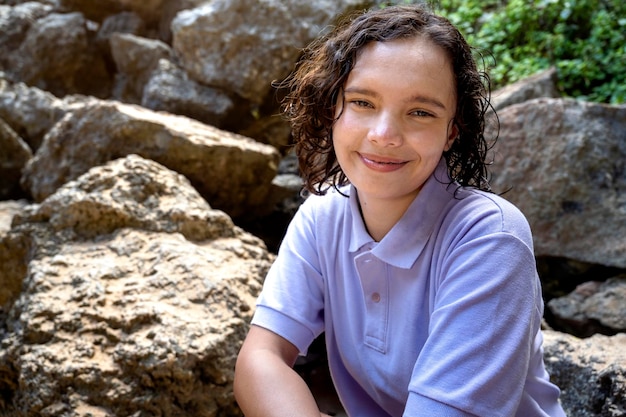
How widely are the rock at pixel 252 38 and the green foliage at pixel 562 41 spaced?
2.49ft

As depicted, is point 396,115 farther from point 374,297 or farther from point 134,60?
point 134,60

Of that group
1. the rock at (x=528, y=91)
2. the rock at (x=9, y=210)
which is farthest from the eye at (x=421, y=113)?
the rock at (x=9, y=210)

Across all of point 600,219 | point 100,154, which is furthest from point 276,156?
point 600,219

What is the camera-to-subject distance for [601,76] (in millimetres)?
3420

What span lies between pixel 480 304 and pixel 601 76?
2.58 meters

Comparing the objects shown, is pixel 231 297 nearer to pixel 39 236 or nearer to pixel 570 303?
pixel 39 236

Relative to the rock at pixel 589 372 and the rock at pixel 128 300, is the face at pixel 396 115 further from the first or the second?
the rock at pixel 589 372

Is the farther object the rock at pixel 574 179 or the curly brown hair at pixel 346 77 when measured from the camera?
the rock at pixel 574 179

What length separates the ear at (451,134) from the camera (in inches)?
58.2

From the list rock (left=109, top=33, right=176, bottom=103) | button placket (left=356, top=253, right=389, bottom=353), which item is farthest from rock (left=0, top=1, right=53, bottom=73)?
button placket (left=356, top=253, right=389, bottom=353)

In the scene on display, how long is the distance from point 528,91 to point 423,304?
1936mm

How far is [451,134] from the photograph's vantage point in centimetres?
151

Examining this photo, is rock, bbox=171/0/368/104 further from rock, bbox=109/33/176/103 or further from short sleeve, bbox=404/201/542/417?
short sleeve, bbox=404/201/542/417

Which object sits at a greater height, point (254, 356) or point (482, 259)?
point (482, 259)
